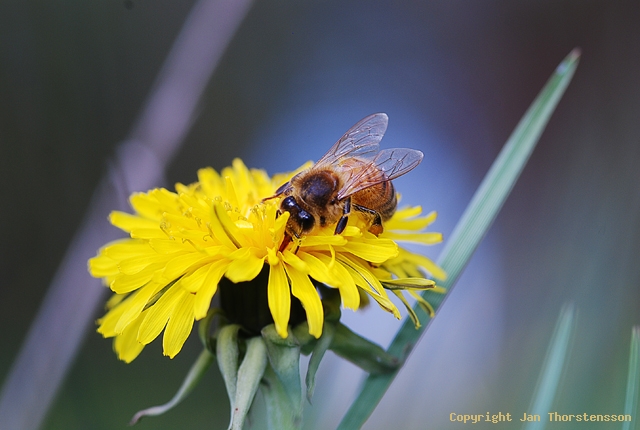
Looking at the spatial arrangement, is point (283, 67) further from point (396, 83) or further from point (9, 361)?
point (9, 361)

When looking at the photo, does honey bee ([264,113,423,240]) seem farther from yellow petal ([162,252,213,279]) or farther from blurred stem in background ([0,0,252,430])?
blurred stem in background ([0,0,252,430])

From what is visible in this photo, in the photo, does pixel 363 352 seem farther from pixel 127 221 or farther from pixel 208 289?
pixel 127 221

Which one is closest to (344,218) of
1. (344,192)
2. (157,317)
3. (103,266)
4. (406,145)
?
(344,192)

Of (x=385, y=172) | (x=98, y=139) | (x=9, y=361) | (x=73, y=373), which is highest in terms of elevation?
(x=385, y=172)

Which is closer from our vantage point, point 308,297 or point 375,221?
point 308,297

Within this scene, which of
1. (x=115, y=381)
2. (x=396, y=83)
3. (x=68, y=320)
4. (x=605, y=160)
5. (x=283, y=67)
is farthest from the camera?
(x=283, y=67)

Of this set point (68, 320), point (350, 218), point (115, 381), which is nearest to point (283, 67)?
point (115, 381)

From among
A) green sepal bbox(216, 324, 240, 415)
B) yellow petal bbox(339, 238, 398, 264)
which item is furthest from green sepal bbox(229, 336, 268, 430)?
yellow petal bbox(339, 238, 398, 264)
